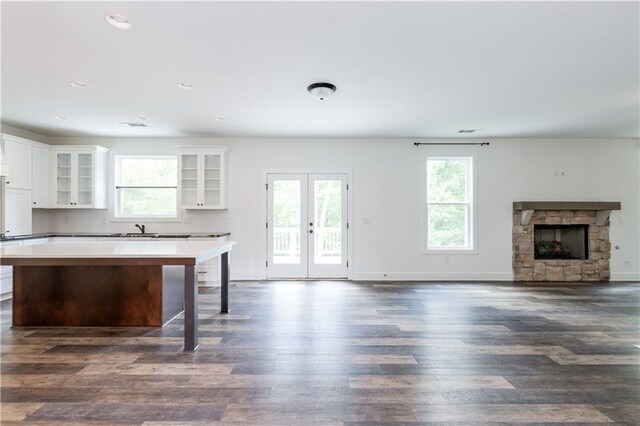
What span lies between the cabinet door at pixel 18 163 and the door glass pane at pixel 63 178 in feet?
1.50

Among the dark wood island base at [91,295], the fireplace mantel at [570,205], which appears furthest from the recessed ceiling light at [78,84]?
the fireplace mantel at [570,205]

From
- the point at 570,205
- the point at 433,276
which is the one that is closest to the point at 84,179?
the point at 433,276

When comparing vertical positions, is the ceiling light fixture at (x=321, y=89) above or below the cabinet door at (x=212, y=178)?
above

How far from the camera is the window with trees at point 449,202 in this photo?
5.87 meters

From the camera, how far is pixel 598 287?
518 centimetres

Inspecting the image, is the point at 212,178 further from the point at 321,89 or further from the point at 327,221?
the point at 321,89

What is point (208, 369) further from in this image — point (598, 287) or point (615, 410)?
point (598, 287)

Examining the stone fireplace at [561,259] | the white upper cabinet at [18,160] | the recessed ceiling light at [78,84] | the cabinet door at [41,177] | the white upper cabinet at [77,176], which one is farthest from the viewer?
the stone fireplace at [561,259]

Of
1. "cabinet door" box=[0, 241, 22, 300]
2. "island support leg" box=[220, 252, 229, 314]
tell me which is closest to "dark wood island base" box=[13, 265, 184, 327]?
"island support leg" box=[220, 252, 229, 314]

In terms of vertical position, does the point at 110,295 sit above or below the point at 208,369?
above

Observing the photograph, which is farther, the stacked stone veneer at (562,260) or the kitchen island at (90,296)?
the stacked stone veneer at (562,260)

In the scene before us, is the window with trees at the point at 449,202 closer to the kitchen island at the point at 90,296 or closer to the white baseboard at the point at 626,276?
the white baseboard at the point at 626,276

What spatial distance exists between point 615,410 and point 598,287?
13.8ft

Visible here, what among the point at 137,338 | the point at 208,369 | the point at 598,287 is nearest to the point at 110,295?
the point at 137,338
